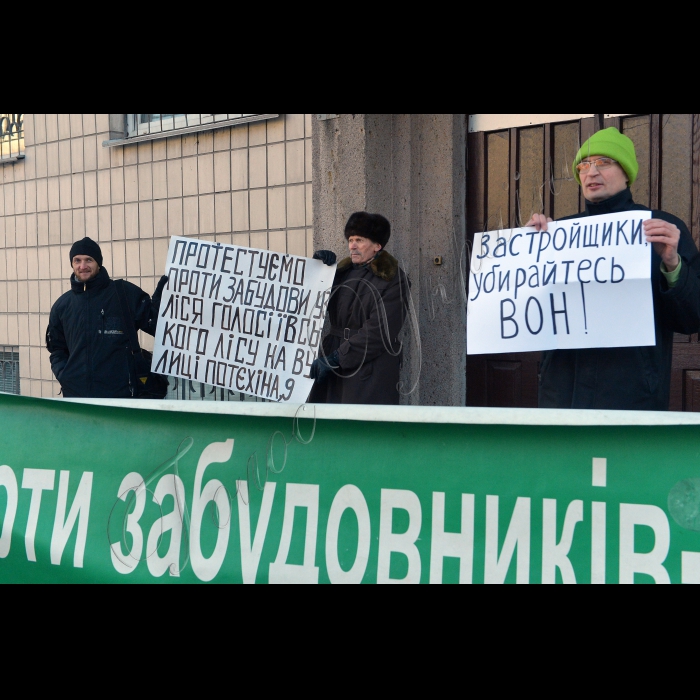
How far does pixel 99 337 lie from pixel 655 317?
10.5 feet

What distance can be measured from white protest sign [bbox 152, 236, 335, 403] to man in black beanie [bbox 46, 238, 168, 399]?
12.9 inches

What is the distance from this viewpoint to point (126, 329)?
200 inches

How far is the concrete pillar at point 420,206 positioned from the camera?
564 centimetres

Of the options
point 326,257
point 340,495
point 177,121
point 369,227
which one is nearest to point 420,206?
point 369,227

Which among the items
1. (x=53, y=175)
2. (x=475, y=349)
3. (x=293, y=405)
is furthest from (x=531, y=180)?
(x=53, y=175)

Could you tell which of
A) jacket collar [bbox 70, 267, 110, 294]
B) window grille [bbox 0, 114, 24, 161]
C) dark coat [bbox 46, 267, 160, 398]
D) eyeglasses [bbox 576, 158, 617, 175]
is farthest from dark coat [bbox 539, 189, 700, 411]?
window grille [bbox 0, 114, 24, 161]

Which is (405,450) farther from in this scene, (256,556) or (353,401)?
(353,401)

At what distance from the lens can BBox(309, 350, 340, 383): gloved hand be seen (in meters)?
4.54

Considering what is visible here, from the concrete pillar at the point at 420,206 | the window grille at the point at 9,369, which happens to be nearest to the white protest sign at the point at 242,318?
the concrete pillar at the point at 420,206

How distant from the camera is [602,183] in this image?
3225 millimetres

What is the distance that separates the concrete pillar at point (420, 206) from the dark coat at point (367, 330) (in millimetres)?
1041

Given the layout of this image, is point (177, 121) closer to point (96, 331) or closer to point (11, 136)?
point (11, 136)

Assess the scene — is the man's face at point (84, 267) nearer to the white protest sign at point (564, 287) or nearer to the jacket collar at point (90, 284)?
the jacket collar at point (90, 284)

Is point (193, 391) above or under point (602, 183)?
under
